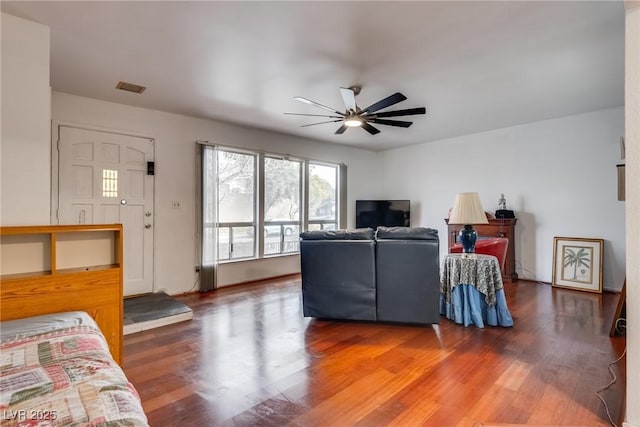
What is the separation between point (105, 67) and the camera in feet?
9.82

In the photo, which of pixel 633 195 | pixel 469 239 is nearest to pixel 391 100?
pixel 469 239

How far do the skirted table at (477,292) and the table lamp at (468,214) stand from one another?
219mm

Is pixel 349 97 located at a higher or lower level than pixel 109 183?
higher

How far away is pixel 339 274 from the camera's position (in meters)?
3.20

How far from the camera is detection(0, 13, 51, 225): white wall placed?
218 cm

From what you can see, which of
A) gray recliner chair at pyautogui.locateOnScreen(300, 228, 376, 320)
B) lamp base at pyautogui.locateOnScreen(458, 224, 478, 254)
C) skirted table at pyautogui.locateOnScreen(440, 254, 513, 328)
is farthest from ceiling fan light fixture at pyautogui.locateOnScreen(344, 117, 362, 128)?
skirted table at pyautogui.locateOnScreen(440, 254, 513, 328)

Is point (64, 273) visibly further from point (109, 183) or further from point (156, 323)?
point (109, 183)

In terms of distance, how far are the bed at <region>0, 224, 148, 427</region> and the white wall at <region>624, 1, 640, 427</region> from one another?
2.21 meters

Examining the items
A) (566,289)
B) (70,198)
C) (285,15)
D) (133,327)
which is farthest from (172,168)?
(566,289)

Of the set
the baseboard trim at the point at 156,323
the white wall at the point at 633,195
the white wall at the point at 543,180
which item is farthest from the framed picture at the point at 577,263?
the baseboard trim at the point at 156,323

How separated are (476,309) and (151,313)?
336 cm

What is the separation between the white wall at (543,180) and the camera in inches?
171

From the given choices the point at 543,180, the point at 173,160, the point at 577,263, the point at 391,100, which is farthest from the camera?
the point at 543,180

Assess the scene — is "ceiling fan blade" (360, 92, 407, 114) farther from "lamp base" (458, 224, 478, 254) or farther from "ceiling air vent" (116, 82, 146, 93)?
"ceiling air vent" (116, 82, 146, 93)
